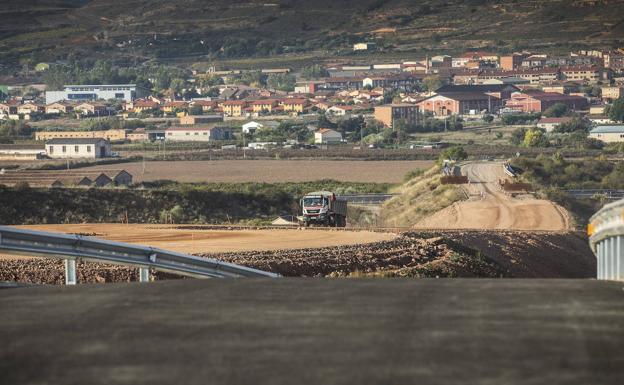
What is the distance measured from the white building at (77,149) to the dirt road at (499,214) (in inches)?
1960

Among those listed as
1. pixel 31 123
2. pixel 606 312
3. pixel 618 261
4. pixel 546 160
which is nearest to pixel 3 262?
pixel 618 261

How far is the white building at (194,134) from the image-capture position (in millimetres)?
144125

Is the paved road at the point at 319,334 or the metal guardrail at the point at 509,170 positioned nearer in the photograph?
the paved road at the point at 319,334

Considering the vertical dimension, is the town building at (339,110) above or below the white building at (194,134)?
above

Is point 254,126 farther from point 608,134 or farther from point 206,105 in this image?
point 608,134

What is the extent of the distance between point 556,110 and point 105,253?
156969mm

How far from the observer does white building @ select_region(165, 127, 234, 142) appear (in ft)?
473

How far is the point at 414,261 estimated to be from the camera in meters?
31.7

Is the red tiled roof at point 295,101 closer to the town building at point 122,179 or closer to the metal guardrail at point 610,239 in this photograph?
the town building at point 122,179

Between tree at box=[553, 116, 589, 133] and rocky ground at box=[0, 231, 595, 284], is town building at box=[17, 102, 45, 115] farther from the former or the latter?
rocky ground at box=[0, 231, 595, 284]

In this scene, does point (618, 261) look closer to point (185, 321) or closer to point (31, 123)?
point (185, 321)

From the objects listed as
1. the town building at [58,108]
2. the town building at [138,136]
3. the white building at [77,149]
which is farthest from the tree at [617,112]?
the town building at [58,108]

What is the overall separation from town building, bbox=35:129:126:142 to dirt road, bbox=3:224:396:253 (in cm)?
9437

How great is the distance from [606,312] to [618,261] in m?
2.70
